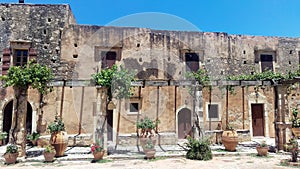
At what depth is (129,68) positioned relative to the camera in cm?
1302

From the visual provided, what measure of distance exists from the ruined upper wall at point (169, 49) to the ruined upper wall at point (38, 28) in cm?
54

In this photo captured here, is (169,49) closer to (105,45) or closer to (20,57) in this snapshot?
(105,45)

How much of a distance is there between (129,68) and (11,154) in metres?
7.10

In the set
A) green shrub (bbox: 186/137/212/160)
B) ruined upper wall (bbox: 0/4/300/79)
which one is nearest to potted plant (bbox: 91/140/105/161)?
green shrub (bbox: 186/137/212/160)

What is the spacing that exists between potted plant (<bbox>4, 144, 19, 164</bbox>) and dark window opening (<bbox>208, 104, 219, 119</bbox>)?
31.2ft

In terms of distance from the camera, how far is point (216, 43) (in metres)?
14.4

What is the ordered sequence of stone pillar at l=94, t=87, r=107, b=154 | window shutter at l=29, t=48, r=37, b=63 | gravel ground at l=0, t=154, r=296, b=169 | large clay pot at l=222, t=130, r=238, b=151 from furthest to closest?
window shutter at l=29, t=48, r=37, b=63 < large clay pot at l=222, t=130, r=238, b=151 < stone pillar at l=94, t=87, r=107, b=154 < gravel ground at l=0, t=154, r=296, b=169

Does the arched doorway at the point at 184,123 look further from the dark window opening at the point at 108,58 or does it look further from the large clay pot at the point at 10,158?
the large clay pot at the point at 10,158

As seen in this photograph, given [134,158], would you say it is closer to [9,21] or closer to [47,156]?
[47,156]

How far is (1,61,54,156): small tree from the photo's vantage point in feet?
27.4

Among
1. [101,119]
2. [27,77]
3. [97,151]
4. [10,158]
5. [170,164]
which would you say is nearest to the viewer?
[170,164]

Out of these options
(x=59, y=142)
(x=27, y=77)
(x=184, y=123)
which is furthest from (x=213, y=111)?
(x=27, y=77)

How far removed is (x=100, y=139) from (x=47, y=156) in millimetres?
1884

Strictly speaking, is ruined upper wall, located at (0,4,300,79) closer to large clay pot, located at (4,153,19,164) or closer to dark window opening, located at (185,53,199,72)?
dark window opening, located at (185,53,199,72)
